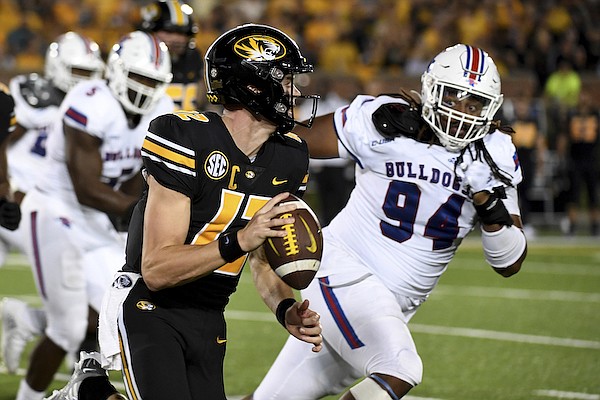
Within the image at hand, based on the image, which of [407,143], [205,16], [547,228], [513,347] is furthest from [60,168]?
[205,16]

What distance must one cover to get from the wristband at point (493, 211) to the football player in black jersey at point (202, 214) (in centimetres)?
81

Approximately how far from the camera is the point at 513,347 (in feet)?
21.1

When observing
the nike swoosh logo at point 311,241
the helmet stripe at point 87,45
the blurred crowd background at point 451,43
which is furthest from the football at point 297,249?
the blurred crowd background at point 451,43

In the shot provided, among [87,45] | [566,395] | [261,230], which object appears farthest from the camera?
[87,45]

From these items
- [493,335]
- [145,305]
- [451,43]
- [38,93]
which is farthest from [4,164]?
[451,43]

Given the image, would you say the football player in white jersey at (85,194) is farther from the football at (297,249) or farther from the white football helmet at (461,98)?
the football at (297,249)

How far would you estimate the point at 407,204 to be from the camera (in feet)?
13.1

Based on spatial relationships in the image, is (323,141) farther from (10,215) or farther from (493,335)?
(493,335)

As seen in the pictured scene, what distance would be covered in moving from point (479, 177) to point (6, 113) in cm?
245

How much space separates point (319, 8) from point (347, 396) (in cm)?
1224

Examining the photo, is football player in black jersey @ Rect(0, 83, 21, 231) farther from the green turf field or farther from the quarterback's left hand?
the quarterback's left hand

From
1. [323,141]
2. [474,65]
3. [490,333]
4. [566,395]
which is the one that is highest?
[474,65]

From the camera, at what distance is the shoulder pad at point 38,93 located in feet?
20.6

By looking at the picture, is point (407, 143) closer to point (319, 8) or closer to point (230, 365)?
point (230, 365)
